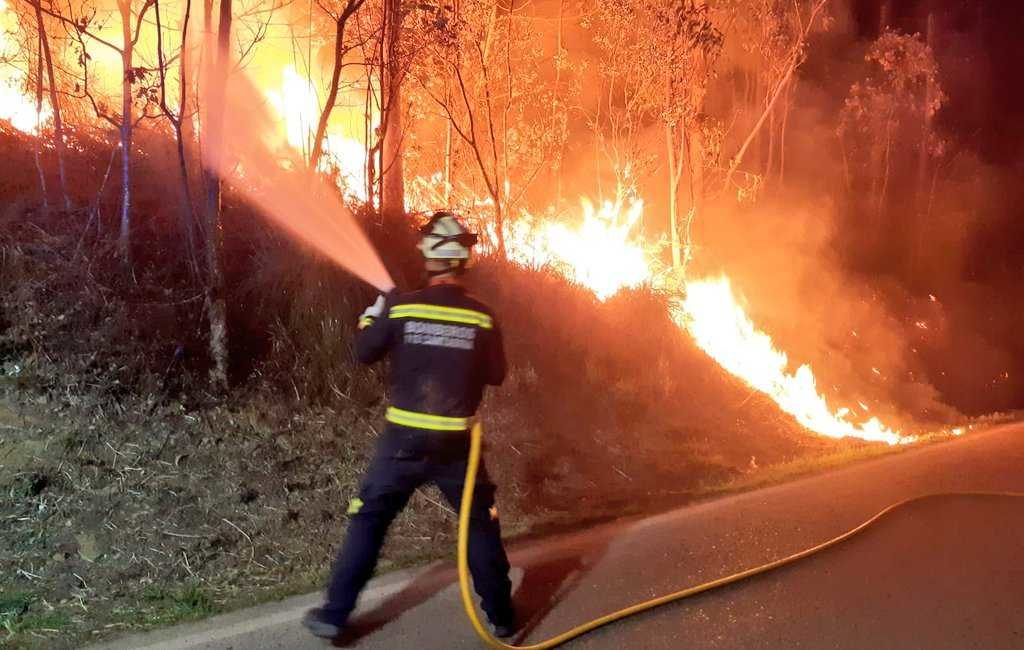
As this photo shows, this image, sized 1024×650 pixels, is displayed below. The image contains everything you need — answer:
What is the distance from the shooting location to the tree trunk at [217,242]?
704 cm

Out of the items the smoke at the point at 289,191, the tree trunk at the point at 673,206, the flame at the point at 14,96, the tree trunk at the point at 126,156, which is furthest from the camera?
the tree trunk at the point at 673,206

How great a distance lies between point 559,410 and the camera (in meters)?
8.47

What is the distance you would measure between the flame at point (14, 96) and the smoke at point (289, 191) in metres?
2.20

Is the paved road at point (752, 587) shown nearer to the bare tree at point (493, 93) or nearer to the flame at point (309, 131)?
the flame at point (309, 131)

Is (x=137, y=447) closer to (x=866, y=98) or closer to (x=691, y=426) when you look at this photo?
(x=691, y=426)

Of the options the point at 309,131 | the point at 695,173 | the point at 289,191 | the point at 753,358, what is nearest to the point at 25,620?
the point at 289,191

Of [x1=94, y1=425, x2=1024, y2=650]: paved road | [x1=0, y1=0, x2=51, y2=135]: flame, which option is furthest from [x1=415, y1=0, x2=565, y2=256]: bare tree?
[x1=94, y1=425, x2=1024, y2=650]: paved road

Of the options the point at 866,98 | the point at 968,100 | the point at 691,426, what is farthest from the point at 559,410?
the point at 968,100

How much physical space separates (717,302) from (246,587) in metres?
10.5

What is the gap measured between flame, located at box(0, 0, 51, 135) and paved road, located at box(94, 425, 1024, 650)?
7950mm

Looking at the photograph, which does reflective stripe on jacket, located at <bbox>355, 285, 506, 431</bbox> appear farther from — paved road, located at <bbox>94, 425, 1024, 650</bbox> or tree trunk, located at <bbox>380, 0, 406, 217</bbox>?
tree trunk, located at <bbox>380, 0, 406, 217</bbox>

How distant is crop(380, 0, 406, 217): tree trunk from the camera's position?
9.27 metres

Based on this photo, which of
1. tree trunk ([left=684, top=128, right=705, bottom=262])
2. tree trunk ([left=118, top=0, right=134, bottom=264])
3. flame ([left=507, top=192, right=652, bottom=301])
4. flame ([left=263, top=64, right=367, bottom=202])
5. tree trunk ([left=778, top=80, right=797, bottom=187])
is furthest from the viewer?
tree trunk ([left=778, top=80, right=797, bottom=187])

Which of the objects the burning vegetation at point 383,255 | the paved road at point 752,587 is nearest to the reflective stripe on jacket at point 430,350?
the paved road at point 752,587
